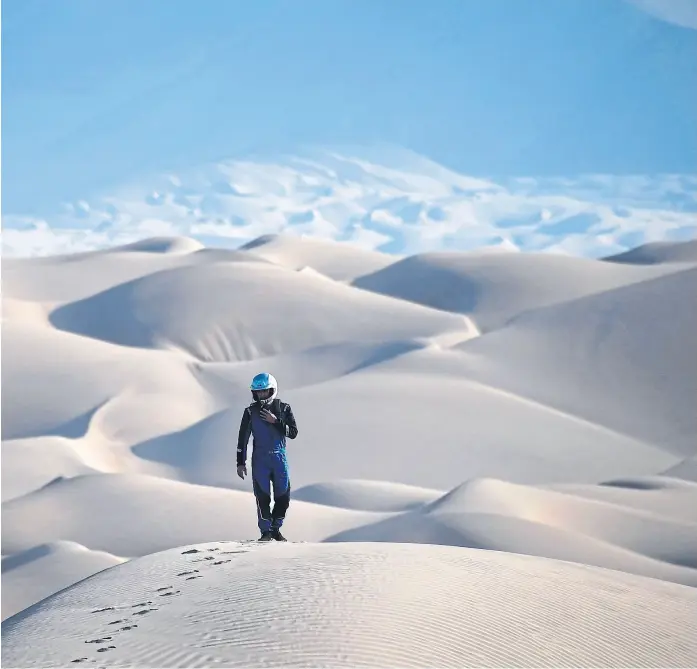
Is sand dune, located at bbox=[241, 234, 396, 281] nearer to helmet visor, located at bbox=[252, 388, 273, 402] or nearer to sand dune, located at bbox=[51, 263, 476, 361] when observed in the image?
sand dune, located at bbox=[51, 263, 476, 361]

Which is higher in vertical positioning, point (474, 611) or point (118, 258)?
point (118, 258)

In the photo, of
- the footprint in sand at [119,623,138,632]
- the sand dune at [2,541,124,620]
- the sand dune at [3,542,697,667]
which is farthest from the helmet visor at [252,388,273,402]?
the sand dune at [2,541,124,620]

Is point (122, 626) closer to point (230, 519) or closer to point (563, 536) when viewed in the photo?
point (563, 536)

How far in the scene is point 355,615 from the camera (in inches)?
304

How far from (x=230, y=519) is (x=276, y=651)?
16623 mm

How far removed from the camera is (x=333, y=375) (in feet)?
149

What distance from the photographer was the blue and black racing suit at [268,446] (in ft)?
32.9

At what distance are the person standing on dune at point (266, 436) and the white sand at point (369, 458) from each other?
1.95 ft

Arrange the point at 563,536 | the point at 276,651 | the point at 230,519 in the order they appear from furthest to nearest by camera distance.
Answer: the point at 230,519 → the point at 563,536 → the point at 276,651

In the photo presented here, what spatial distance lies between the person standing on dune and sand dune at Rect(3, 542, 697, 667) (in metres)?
0.57

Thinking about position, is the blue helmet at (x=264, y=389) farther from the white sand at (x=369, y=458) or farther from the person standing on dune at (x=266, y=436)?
the white sand at (x=369, y=458)

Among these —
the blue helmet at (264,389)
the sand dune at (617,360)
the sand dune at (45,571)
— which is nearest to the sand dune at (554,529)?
the sand dune at (45,571)

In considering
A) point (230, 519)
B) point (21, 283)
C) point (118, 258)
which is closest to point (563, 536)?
point (230, 519)

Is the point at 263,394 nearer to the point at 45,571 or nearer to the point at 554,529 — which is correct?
the point at 554,529
